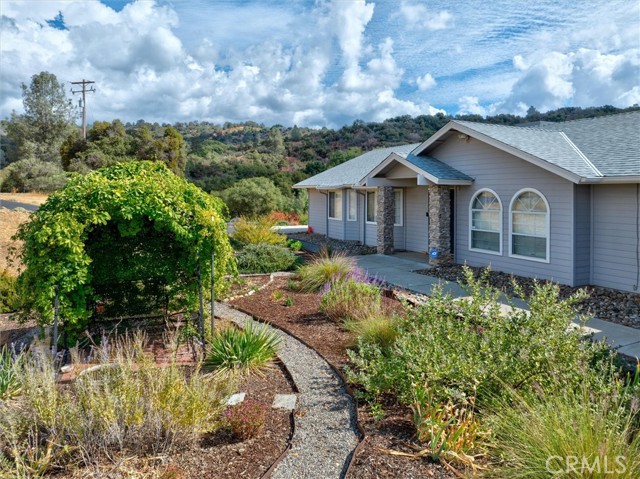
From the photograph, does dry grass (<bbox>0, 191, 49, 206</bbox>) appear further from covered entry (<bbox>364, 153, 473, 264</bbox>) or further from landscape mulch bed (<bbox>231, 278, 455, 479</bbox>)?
landscape mulch bed (<bbox>231, 278, 455, 479</bbox>)

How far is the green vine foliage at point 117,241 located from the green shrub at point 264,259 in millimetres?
5802

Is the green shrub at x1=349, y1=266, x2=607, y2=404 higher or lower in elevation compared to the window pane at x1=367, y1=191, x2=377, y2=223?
lower

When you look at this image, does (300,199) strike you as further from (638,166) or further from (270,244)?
(638,166)

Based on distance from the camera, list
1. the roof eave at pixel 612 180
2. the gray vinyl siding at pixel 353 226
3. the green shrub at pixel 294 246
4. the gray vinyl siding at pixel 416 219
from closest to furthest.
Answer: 1. the roof eave at pixel 612 180
2. the gray vinyl siding at pixel 416 219
3. the green shrub at pixel 294 246
4. the gray vinyl siding at pixel 353 226

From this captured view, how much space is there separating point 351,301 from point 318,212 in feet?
49.7

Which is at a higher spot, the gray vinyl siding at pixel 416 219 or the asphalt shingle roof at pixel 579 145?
the asphalt shingle roof at pixel 579 145

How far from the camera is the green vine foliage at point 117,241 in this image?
18.8ft

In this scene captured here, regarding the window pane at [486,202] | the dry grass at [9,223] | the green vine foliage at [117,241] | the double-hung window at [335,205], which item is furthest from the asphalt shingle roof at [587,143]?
the dry grass at [9,223]

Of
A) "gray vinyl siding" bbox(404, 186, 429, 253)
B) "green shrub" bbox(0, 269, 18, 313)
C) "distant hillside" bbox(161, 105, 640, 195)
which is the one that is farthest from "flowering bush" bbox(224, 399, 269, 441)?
"distant hillside" bbox(161, 105, 640, 195)

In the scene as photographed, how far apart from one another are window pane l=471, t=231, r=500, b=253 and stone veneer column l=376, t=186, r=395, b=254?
12.3ft

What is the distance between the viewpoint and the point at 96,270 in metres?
7.07

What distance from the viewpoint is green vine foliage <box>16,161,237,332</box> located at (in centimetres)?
573

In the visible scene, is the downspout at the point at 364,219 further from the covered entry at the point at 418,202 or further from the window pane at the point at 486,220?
the window pane at the point at 486,220

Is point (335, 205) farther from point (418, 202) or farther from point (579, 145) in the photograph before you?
point (579, 145)
